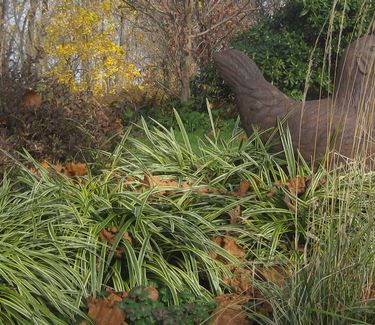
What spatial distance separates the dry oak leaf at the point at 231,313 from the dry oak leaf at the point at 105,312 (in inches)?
17.3

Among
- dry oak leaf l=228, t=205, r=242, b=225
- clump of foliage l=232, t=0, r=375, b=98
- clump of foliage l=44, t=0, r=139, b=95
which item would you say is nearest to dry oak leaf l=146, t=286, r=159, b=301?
dry oak leaf l=228, t=205, r=242, b=225

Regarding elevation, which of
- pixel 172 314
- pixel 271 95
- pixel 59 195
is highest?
pixel 271 95

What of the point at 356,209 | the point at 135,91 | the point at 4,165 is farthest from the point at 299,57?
the point at 356,209

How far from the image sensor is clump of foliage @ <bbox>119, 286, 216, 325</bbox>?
3.36m

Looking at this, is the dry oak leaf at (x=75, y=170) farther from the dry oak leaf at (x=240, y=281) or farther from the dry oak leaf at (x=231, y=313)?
the dry oak leaf at (x=231, y=313)

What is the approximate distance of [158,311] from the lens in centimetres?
340

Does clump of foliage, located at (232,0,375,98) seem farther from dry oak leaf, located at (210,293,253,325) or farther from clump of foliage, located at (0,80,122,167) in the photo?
dry oak leaf, located at (210,293,253,325)

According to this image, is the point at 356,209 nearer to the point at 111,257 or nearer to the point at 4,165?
the point at 111,257

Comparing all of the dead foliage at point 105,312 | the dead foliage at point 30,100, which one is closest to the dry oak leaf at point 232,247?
the dead foliage at point 105,312

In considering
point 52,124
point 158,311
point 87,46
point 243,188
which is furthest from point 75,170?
point 87,46

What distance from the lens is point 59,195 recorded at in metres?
4.27

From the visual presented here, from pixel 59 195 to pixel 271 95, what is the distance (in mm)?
1821

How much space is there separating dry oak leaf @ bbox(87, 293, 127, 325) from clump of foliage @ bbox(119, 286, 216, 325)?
0.14 feet

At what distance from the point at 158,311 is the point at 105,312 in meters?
0.24
